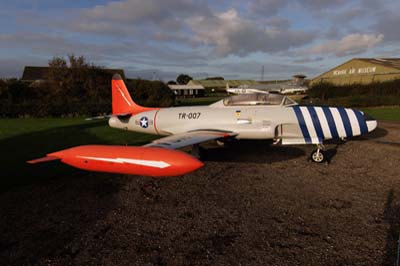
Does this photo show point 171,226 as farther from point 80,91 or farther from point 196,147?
point 80,91

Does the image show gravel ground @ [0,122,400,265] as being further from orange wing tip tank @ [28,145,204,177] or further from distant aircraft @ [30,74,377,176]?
distant aircraft @ [30,74,377,176]

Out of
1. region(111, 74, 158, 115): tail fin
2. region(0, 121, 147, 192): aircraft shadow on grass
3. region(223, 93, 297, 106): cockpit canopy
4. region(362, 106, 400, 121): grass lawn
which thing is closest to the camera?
region(0, 121, 147, 192): aircraft shadow on grass

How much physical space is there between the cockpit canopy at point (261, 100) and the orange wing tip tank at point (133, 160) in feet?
13.1

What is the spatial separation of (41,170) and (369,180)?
9.13 m

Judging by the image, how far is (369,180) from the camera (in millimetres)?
6746

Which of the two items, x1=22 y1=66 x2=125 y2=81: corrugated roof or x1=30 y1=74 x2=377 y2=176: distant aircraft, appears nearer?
x1=30 y1=74 x2=377 y2=176: distant aircraft

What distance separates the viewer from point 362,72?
48156 mm

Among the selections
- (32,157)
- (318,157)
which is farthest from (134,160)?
(318,157)

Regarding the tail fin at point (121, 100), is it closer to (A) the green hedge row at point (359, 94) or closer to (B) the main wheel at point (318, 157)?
(B) the main wheel at point (318, 157)

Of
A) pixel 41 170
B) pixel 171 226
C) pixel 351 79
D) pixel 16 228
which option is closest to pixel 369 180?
pixel 171 226

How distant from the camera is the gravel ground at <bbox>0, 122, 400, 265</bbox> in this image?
3801mm

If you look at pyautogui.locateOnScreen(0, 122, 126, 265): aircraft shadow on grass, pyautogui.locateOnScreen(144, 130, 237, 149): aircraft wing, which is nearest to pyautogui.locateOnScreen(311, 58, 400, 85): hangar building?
pyautogui.locateOnScreen(144, 130, 237, 149): aircraft wing

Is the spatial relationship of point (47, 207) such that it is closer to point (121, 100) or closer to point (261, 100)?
point (121, 100)

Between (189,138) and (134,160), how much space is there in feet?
8.47
